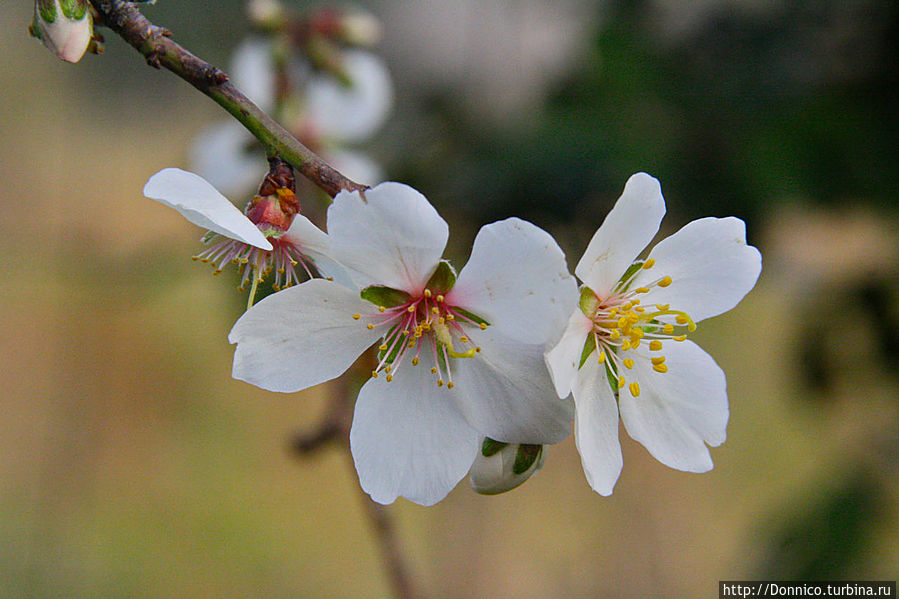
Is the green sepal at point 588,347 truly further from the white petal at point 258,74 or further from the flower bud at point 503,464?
the white petal at point 258,74

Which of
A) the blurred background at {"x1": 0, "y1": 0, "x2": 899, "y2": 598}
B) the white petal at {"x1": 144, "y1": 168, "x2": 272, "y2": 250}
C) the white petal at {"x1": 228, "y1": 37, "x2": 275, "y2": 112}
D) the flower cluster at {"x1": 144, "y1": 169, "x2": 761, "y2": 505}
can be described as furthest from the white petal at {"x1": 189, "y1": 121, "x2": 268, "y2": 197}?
the white petal at {"x1": 144, "y1": 168, "x2": 272, "y2": 250}

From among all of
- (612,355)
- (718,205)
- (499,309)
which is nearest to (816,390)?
(718,205)

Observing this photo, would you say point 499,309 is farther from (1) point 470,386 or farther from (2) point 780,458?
(2) point 780,458

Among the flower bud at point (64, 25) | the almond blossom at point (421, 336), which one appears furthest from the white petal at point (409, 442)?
the flower bud at point (64, 25)

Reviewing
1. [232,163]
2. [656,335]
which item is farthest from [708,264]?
[232,163]

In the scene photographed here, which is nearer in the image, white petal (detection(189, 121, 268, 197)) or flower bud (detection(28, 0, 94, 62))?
flower bud (detection(28, 0, 94, 62))

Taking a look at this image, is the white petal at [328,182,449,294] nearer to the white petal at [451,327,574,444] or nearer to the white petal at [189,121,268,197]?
the white petal at [451,327,574,444]
